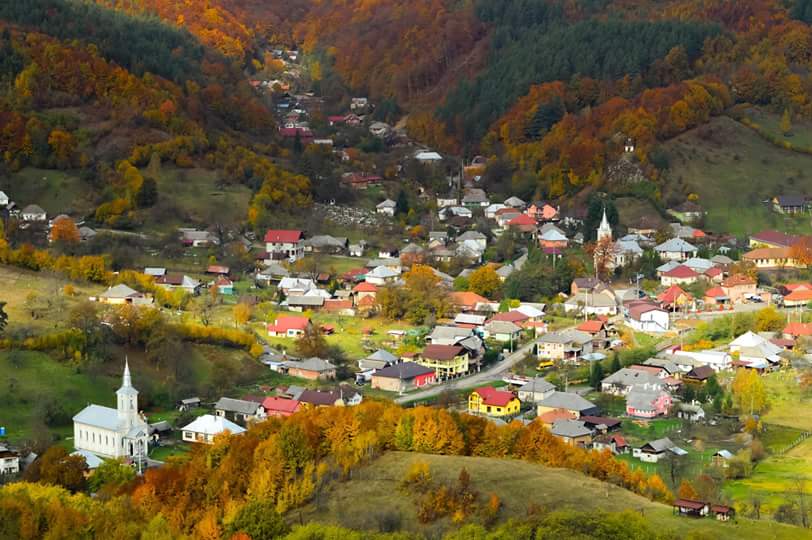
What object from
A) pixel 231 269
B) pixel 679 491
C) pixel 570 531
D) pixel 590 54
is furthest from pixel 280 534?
pixel 590 54

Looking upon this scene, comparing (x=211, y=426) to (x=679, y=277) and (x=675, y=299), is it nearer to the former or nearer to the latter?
(x=675, y=299)

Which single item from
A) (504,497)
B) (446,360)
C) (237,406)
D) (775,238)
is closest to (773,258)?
(775,238)

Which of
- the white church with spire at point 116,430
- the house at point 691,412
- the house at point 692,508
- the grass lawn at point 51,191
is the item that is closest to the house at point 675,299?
the house at point 691,412

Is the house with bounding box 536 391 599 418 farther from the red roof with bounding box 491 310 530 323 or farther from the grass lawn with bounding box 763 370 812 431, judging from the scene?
the red roof with bounding box 491 310 530 323

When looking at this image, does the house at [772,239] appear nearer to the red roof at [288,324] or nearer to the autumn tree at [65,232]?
the red roof at [288,324]

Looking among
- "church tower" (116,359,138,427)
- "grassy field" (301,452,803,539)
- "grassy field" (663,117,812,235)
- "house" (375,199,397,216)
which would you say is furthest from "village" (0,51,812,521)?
"grassy field" (663,117,812,235)

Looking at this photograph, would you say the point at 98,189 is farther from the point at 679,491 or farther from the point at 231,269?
the point at 679,491
